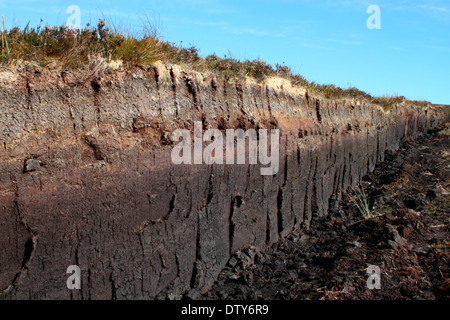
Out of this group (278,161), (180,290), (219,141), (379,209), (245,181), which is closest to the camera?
(180,290)

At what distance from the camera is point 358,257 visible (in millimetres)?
5645

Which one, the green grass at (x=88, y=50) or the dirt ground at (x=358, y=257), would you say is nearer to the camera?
the green grass at (x=88, y=50)

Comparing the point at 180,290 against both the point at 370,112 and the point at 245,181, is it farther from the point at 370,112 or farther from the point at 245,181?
the point at 370,112

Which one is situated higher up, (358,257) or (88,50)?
(88,50)

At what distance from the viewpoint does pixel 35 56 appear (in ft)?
11.1

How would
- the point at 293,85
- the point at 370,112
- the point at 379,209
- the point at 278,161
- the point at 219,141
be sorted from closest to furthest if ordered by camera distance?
the point at 219,141 < the point at 278,161 < the point at 293,85 < the point at 379,209 < the point at 370,112

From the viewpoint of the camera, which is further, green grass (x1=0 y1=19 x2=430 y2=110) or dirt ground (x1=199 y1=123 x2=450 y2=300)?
dirt ground (x1=199 y1=123 x2=450 y2=300)

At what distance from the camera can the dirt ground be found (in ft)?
15.7

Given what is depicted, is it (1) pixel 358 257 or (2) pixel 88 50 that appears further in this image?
(1) pixel 358 257

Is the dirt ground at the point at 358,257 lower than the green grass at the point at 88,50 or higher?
lower

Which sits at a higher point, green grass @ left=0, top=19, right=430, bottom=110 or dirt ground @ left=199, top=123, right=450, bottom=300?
green grass @ left=0, top=19, right=430, bottom=110

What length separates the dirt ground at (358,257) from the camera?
15.7 feet
